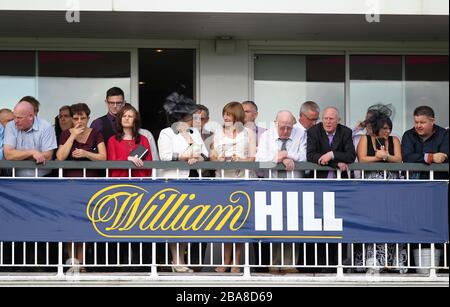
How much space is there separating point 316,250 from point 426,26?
11.9 ft

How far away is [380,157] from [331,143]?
63cm

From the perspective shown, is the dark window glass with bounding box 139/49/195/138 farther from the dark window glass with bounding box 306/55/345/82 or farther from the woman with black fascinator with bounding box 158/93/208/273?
the woman with black fascinator with bounding box 158/93/208/273

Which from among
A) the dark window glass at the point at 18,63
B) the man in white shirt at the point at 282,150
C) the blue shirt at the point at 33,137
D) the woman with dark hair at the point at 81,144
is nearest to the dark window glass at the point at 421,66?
the man in white shirt at the point at 282,150

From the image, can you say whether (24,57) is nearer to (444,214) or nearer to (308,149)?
(308,149)

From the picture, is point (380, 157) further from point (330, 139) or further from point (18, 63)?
Answer: point (18, 63)

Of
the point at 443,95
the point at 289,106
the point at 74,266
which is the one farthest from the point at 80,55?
the point at 443,95

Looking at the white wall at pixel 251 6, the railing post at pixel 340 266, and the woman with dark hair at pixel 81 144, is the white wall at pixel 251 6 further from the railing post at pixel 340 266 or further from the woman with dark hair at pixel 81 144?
the railing post at pixel 340 266

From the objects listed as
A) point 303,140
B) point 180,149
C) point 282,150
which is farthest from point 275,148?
point 180,149

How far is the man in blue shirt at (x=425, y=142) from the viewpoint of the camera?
40.3ft

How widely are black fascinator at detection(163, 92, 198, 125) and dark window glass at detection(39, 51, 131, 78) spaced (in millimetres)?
1589

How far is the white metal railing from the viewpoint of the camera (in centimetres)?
1184

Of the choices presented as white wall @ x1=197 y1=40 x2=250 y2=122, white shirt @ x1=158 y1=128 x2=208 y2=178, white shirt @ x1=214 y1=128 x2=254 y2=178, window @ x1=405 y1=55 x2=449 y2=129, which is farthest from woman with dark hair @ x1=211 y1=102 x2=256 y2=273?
window @ x1=405 y1=55 x2=449 y2=129

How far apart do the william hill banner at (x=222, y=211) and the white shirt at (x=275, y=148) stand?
0.91ft

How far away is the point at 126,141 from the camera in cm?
1213
